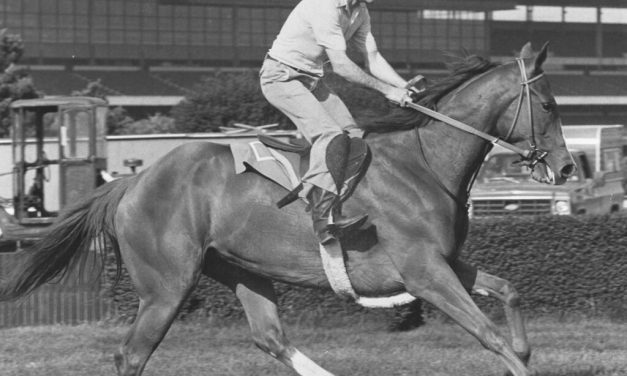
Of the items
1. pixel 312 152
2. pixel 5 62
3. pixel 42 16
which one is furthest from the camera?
pixel 42 16

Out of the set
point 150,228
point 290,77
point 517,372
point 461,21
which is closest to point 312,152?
point 290,77

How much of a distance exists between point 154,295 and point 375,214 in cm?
147

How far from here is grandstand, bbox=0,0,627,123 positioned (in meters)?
42.2

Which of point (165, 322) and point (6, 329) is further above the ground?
point (165, 322)

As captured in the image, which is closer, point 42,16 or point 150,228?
point 150,228

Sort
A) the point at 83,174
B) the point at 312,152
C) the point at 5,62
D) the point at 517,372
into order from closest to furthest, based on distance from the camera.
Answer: the point at 517,372 → the point at 312,152 → the point at 83,174 → the point at 5,62

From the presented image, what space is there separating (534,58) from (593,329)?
422 centimetres

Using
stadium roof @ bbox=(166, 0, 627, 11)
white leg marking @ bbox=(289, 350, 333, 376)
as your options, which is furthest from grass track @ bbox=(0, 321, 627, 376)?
stadium roof @ bbox=(166, 0, 627, 11)

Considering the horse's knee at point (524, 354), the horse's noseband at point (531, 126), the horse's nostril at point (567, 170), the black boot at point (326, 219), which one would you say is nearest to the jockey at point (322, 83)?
the black boot at point (326, 219)

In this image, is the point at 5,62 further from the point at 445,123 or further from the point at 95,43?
the point at 445,123

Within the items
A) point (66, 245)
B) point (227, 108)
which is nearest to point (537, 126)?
point (66, 245)

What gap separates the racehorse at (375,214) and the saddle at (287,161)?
0.06m

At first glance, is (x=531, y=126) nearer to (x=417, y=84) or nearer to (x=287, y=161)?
(x=417, y=84)

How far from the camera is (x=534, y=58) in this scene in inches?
266
